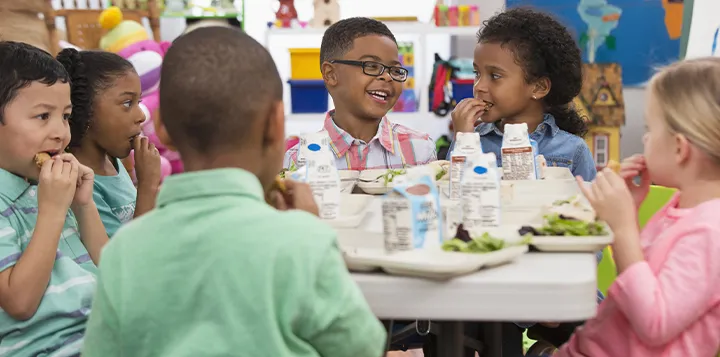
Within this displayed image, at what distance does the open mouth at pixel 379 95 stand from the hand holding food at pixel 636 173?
3.39 ft

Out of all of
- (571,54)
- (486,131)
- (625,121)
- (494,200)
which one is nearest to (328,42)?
(486,131)

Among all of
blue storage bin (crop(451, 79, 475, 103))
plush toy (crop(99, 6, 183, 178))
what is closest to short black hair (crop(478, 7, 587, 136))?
blue storage bin (crop(451, 79, 475, 103))

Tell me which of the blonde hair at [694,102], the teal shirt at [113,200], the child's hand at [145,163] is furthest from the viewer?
the child's hand at [145,163]

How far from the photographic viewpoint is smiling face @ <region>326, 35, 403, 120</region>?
2.74m

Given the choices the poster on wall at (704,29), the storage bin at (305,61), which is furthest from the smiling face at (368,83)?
the storage bin at (305,61)

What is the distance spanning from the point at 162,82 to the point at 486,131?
1.73 metres

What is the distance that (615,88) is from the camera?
5.43 m

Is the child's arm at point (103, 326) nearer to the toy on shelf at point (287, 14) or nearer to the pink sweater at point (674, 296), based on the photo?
the pink sweater at point (674, 296)

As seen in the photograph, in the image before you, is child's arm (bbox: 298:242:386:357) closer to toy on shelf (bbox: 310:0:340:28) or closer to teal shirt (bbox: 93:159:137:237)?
teal shirt (bbox: 93:159:137:237)

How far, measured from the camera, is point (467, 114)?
2.60 meters

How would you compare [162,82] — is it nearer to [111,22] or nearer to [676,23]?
[111,22]

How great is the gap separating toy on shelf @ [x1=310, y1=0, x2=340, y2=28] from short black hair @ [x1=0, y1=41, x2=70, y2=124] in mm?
3801

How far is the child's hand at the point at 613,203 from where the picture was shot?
1.54m

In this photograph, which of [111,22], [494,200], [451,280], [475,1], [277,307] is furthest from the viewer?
[475,1]
